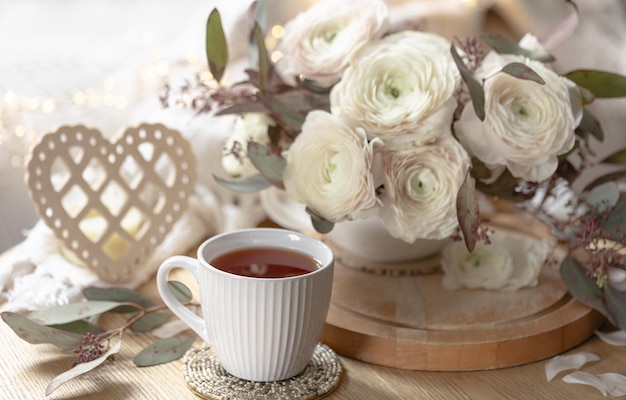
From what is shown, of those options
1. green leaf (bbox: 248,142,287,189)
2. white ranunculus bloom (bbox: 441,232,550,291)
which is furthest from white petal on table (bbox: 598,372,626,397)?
green leaf (bbox: 248,142,287,189)

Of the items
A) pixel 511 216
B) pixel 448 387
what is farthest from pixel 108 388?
pixel 511 216

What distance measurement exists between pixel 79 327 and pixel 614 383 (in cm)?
53

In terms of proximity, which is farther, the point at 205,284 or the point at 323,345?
the point at 323,345

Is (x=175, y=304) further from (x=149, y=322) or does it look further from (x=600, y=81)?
(x=600, y=81)

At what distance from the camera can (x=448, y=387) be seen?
0.73m

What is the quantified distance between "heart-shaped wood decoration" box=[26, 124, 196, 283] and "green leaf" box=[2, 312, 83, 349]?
0.15m

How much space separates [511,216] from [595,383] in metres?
0.38

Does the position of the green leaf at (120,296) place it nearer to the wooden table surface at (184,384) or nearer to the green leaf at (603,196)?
the wooden table surface at (184,384)

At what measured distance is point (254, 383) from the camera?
2.33 ft

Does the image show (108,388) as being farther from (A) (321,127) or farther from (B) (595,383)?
(B) (595,383)

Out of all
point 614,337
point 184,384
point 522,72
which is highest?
point 522,72

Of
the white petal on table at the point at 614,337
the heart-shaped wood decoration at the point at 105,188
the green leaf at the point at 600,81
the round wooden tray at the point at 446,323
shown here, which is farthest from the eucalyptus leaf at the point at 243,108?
the white petal on table at the point at 614,337

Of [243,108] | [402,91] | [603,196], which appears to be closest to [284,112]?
[243,108]

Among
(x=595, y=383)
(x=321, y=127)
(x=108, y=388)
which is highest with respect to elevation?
(x=321, y=127)
